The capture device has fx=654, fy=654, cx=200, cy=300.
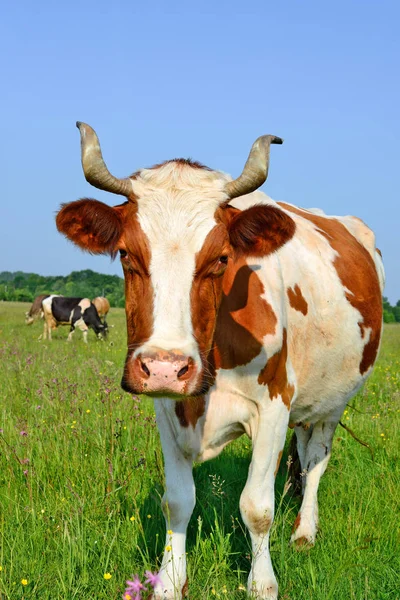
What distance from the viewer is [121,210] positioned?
3678 millimetres

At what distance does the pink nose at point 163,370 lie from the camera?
2984 mm

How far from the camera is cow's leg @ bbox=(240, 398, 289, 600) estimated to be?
13.0 ft

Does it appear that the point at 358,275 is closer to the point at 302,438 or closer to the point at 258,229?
the point at 302,438

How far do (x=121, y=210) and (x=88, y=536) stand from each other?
82.2 inches

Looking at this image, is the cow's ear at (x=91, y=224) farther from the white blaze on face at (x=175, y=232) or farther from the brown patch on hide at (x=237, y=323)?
the brown patch on hide at (x=237, y=323)

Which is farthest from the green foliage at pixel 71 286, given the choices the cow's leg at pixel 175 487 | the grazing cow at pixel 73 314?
the cow's leg at pixel 175 487

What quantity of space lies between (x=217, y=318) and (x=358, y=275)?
2.40 m

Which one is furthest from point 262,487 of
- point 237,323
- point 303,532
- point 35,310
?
point 35,310

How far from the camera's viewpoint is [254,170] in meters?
3.65

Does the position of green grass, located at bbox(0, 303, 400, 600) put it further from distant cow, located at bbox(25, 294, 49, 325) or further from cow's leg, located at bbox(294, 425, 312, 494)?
distant cow, located at bbox(25, 294, 49, 325)

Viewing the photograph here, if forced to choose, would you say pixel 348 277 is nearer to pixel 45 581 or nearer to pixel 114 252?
pixel 114 252

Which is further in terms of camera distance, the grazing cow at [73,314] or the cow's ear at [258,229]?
the grazing cow at [73,314]

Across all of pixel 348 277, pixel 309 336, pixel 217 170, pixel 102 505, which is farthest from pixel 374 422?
pixel 217 170

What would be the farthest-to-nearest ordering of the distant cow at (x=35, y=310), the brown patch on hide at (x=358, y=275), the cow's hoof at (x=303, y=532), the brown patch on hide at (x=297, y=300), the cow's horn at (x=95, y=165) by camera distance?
the distant cow at (x=35, y=310) < the brown patch on hide at (x=358, y=275) < the cow's hoof at (x=303, y=532) < the brown patch on hide at (x=297, y=300) < the cow's horn at (x=95, y=165)
